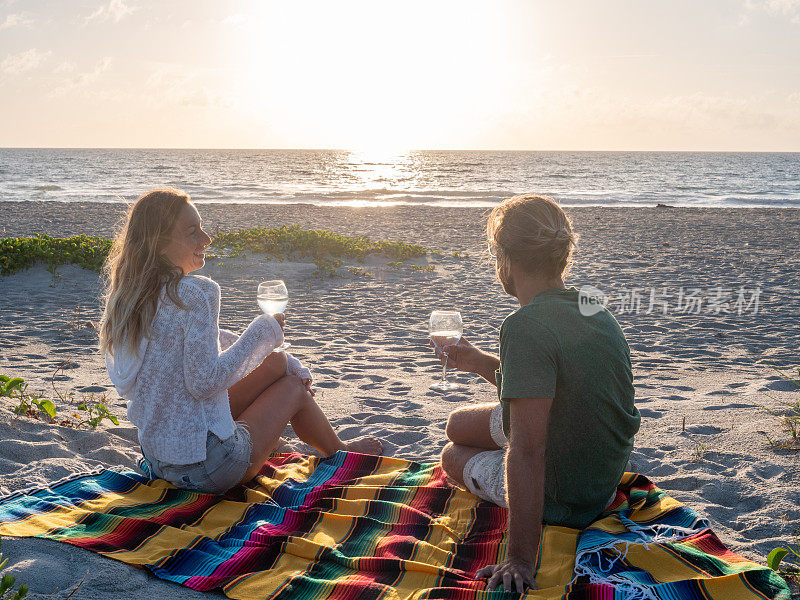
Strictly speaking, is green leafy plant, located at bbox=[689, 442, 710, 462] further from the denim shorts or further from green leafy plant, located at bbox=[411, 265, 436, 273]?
green leafy plant, located at bbox=[411, 265, 436, 273]

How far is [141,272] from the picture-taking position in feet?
9.70

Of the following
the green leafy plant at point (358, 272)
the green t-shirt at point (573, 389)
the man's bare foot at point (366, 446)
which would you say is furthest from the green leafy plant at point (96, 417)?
the green leafy plant at point (358, 272)

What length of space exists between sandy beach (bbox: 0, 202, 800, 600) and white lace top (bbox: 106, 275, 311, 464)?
625 mm

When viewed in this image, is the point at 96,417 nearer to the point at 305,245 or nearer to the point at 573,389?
the point at 573,389

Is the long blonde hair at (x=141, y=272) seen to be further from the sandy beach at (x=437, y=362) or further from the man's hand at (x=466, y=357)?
the man's hand at (x=466, y=357)

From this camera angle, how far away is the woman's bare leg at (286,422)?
3.38m

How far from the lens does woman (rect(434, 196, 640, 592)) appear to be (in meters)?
2.25

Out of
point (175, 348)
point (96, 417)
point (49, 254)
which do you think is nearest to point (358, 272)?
point (49, 254)

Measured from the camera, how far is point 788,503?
319 centimetres

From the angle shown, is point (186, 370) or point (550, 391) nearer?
point (550, 391)

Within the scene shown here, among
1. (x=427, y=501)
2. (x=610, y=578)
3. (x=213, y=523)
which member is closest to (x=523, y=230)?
(x=610, y=578)

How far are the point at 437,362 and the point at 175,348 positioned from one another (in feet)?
12.0

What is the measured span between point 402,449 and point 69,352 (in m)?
3.97

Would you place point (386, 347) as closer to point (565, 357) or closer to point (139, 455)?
point (139, 455)
